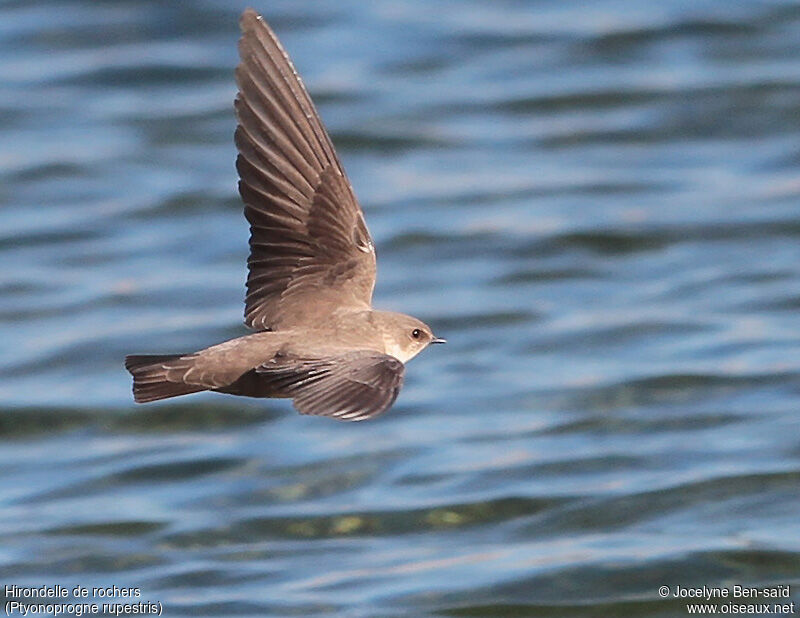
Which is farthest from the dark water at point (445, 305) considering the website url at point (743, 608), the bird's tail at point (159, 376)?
the bird's tail at point (159, 376)

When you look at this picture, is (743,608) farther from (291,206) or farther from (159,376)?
(159,376)

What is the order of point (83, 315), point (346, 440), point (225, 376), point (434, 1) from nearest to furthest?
1. point (225, 376)
2. point (346, 440)
3. point (83, 315)
4. point (434, 1)

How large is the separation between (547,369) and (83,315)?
346cm

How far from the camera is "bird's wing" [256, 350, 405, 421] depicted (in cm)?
519

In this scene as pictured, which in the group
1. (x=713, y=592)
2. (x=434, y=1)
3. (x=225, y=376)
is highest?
(x=434, y=1)

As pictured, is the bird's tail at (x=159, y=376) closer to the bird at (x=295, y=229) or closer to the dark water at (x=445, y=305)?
the bird at (x=295, y=229)

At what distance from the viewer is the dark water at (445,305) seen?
9.61 metres

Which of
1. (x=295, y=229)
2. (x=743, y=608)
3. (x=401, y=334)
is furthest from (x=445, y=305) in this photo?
(x=401, y=334)

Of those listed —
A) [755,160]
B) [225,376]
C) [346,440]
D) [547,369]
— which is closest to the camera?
[225,376]

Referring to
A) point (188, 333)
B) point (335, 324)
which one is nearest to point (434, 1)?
point (188, 333)

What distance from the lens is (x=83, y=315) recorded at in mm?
13430

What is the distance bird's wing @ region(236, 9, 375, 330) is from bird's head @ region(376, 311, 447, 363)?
0.21m

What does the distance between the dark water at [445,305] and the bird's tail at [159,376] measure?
290cm

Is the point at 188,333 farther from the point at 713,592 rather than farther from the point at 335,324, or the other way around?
the point at 335,324
